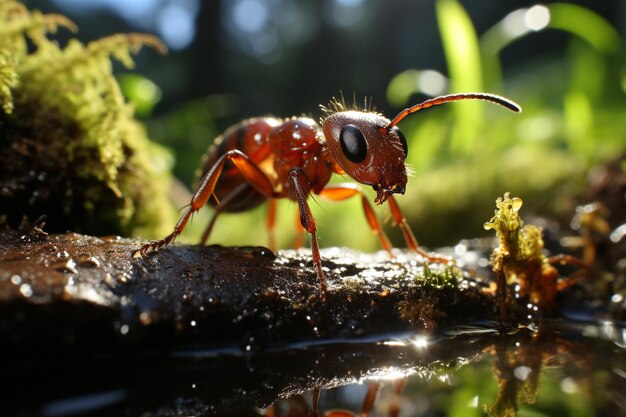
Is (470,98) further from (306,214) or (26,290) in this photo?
(26,290)

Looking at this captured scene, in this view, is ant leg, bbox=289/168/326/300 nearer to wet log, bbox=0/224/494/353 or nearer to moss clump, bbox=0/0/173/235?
wet log, bbox=0/224/494/353

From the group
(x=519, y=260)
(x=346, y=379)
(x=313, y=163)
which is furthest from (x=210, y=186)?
(x=519, y=260)

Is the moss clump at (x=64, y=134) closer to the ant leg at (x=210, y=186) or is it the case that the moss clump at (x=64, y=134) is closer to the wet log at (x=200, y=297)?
the ant leg at (x=210, y=186)

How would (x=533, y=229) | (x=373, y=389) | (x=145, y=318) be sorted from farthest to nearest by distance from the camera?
1. (x=533, y=229)
2. (x=145, y=318)
3. (x=373, y=389)

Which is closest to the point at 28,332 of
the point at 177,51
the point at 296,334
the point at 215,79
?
the point at 296,334

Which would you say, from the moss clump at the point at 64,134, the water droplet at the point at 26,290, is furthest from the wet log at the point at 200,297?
the moss clump at the point at 64,134

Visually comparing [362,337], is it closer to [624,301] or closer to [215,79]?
[624,301]
